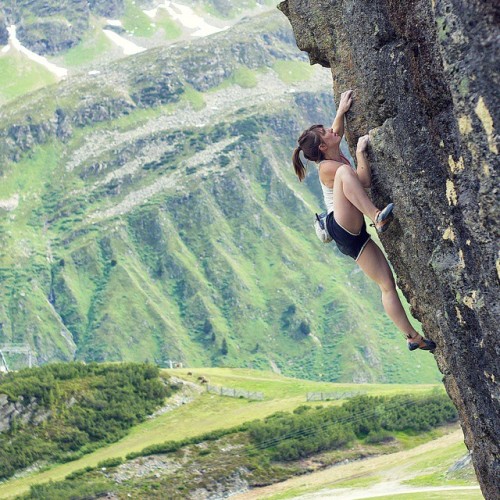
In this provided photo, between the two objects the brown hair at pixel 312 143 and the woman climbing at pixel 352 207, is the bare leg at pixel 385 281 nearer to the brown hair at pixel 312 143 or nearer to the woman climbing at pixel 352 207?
the woman climbing at pixel 352 207

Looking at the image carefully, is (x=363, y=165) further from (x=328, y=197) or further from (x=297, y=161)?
(x=297, y=161)

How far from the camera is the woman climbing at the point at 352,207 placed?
13680 mm

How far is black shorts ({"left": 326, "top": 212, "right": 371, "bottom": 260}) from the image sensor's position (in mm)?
14219

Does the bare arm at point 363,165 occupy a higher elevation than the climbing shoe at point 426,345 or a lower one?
higher

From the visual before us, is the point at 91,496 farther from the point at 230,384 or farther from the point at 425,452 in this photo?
the point at 230,384

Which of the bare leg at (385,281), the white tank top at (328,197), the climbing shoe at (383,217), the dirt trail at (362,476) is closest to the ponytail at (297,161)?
the white tank top at (328,197)

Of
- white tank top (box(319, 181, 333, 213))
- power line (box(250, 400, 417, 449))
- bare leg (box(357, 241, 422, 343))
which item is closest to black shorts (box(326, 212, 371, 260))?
bare leg (box(357, 241, 422, 343))

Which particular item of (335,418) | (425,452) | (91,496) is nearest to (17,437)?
(91,496)

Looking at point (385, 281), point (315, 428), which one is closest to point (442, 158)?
point (385, 281)

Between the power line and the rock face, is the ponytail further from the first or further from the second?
the power line

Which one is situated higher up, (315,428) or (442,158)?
(442,158)

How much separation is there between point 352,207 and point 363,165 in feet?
2.16

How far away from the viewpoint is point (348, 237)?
1426 centimetres

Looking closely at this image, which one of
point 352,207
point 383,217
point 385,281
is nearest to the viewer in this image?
point 383,217
